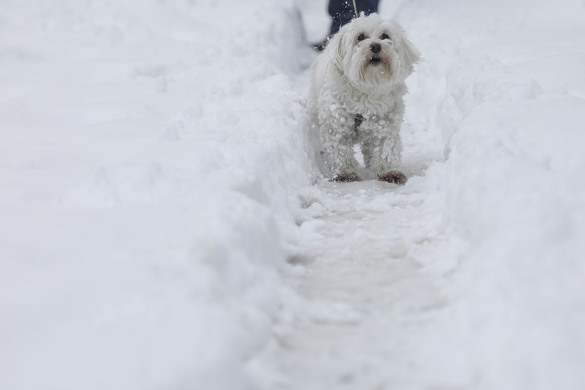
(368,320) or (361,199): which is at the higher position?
(368,320)

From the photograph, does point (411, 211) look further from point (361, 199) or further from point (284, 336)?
point (284, 336)

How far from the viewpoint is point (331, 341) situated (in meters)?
1.97

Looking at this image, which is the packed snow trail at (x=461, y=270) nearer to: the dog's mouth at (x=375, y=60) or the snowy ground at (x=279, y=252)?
the snowy ground at (x=279, y=252)

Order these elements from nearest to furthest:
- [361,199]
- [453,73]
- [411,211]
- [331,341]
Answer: [331,341] < [411,211] < [361,199] < [453,73]

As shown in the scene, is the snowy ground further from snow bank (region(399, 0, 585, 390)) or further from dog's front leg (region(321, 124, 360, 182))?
dog's front leg (region(321, 124, 360, 182))

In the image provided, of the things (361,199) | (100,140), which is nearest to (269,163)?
(361,199)

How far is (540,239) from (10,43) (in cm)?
791

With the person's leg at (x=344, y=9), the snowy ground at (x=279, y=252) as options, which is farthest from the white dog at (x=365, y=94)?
the person's leg at (x=344, y=9)

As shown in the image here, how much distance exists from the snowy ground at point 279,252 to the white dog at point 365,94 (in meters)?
0.26

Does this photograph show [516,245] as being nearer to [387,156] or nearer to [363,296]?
[363,296]

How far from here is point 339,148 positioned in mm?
4586

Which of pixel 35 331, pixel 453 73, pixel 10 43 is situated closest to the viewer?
pixel 35 331

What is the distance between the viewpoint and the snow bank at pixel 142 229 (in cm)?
163

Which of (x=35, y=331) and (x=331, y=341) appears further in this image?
(x=331, y=341)
